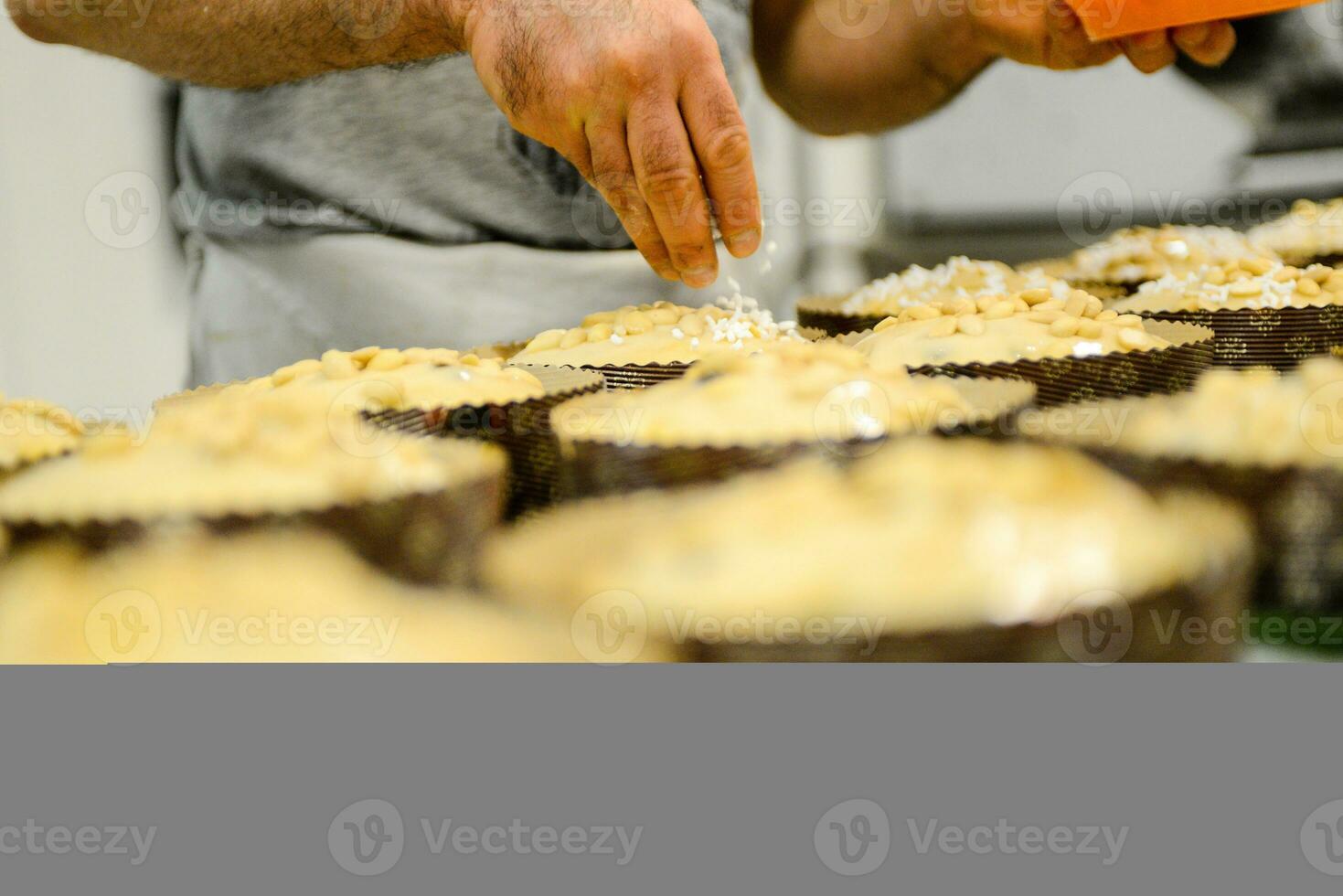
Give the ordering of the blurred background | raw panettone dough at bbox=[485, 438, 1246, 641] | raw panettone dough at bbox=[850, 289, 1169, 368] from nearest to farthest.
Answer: raw panettone dough at bbox=[485, 438, 1246, 641] < raw panettone dough at bbox=[850, 289, 1169, 368] < the blurred background

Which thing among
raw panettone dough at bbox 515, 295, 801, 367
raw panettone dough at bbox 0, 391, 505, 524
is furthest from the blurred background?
raw panettone dough at bbox 0, 391, 505, 524

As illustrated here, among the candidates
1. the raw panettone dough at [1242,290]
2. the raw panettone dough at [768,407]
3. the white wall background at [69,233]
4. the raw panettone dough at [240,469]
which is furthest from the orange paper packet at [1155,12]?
the white wall background at [69,233]

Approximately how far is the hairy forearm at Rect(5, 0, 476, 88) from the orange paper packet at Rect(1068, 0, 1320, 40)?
77cm

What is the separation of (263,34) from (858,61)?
3.71 feet

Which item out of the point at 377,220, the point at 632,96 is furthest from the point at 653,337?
the point at 377,220

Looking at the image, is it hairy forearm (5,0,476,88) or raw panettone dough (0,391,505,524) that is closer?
raw panettone dough (0,391,505,524)

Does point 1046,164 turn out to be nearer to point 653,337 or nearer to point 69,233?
point 653,337

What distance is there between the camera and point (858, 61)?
1.94m
